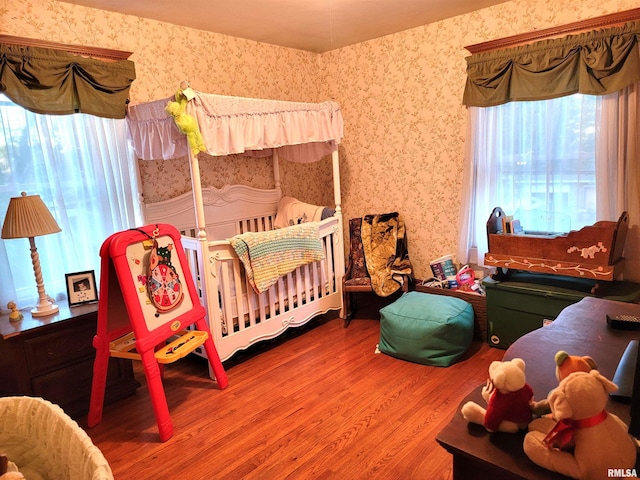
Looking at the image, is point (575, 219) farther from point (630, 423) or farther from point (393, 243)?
point (630, 423)

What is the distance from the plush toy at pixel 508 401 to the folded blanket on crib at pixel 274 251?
6.80 ft

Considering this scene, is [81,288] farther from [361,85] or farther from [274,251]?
[361,85]

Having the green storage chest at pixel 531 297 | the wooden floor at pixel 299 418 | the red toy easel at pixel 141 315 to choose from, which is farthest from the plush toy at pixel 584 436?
the green storage chest at pixel 531 297

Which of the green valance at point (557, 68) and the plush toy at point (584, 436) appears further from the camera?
the green valance at point (557, 68)

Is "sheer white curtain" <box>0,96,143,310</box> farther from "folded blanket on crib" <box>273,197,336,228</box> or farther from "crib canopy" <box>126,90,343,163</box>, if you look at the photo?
"folded blanket on crib" <box>273,197,336,228</box>

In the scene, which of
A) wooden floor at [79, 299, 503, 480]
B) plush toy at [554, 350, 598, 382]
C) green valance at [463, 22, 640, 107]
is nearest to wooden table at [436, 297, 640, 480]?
plush toy at [554, 350, 598, 382]

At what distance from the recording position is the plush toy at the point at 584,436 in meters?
0.89

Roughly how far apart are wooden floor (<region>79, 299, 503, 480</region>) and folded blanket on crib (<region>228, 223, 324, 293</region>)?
625mm

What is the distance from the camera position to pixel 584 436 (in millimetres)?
902

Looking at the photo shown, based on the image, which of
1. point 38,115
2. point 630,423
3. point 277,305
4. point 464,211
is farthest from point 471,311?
point 38,115

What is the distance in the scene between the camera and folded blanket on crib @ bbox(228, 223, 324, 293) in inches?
115

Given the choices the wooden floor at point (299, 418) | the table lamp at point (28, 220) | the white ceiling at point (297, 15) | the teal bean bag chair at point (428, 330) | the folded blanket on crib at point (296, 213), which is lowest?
the wooden floor at point (299, 418)

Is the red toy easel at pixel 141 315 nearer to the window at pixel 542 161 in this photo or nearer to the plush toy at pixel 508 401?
the plush toy at pixel 508 401

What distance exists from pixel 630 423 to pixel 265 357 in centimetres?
249
